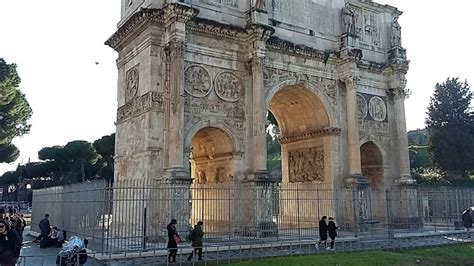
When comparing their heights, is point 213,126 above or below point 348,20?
below

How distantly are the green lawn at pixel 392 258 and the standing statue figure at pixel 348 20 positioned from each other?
11.3 meters

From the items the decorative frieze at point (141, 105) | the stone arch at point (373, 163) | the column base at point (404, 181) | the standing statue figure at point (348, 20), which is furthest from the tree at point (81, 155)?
the column base at point (404, 181)

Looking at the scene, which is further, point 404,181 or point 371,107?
point 371,107

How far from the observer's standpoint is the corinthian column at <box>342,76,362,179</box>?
19984mm

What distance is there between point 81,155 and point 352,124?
34190mm

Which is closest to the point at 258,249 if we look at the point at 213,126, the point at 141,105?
the point at 213,126

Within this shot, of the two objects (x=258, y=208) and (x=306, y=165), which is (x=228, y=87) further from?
(x=306, y=165)

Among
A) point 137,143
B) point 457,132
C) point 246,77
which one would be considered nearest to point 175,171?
Answer: point 137,143

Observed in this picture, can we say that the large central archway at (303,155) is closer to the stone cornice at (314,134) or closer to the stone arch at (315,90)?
the stone cornice at (314,134)

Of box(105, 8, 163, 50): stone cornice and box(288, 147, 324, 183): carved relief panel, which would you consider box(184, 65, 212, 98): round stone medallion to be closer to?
box(105, 8, 163, 50): stone cornice

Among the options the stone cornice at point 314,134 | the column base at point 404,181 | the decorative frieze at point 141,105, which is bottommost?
the column base at point 404,181

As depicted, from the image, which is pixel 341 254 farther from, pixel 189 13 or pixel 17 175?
pixel 17 175

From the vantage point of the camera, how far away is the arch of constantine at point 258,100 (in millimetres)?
15820

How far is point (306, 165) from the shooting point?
21.6 metres
